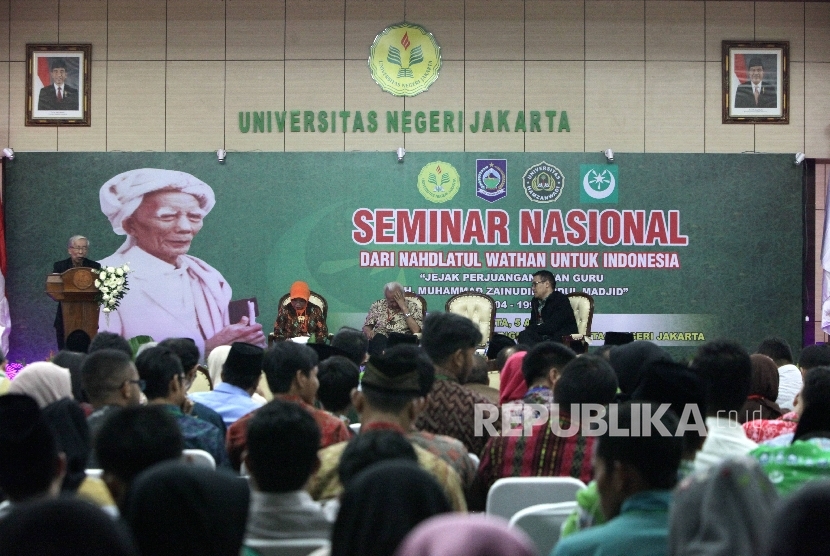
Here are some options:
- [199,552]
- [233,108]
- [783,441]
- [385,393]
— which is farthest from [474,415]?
[233,108]

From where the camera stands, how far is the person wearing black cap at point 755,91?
10.0 m

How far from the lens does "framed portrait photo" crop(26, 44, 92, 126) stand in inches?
395

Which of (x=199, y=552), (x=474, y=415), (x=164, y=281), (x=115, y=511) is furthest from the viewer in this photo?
(x=164, y=281)

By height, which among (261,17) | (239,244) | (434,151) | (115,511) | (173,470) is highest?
(261,17)

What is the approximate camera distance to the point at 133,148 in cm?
1007

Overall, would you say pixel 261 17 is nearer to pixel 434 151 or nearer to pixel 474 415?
pixel 434 151

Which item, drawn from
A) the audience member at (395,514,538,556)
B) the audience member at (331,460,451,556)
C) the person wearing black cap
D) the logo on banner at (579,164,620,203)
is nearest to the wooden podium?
the logo on banner at (579,164,620,203)

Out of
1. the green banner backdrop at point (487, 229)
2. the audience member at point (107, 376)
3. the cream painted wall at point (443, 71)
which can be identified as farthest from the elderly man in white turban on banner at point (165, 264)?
the audience member at point (107, 376)

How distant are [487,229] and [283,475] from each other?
25.7 feet

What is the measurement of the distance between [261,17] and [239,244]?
2428 mm

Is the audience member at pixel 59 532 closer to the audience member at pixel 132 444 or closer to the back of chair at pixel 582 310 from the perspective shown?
the audience member at pixel 132 444

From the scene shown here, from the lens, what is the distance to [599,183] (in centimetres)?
975

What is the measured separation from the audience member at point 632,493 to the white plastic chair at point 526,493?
0.59 metres

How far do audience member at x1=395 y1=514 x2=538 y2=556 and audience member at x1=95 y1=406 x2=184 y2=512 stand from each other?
105 centimetres
